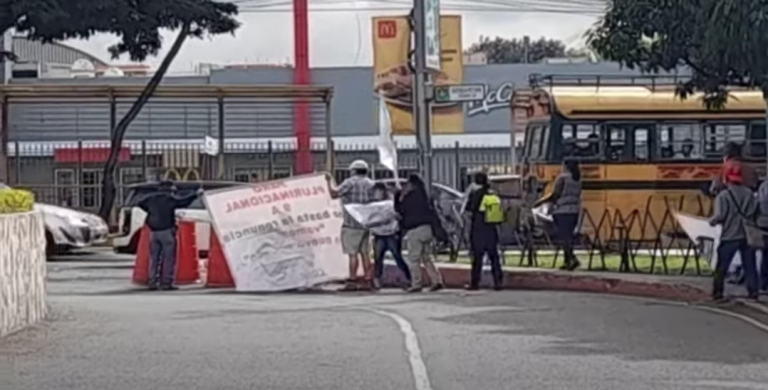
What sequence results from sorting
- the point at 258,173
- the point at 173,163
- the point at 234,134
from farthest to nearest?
the point at 234,134 < the point at 258,173 < the point at 173,163

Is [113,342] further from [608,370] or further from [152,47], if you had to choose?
[152,47]

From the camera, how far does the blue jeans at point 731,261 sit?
18.7 m

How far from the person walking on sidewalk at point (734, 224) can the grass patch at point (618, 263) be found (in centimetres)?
290

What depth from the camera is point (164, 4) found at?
3659 cm

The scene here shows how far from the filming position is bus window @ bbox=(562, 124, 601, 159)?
30.9 metres

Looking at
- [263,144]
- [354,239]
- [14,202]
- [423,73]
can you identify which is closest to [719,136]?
[423,73]

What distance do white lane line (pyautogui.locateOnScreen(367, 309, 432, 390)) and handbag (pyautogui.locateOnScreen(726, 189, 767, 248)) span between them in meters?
4.20

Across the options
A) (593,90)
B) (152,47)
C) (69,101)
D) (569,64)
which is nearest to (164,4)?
(152,47)

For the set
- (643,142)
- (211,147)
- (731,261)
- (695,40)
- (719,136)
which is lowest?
(731,261)

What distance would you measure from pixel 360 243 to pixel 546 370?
10.0 m

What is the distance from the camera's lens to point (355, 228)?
2272cm

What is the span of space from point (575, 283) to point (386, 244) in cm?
270

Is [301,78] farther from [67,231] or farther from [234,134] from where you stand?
[67,231]

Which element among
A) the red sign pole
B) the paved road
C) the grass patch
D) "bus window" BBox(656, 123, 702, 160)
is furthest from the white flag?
the red sign pole
